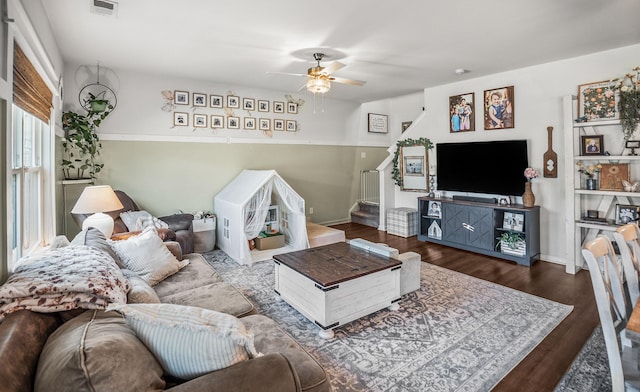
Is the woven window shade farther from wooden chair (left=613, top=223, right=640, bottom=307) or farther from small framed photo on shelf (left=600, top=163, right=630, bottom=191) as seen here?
small framed photo on shelf (left=600, top=163, right=630, bottom=191)

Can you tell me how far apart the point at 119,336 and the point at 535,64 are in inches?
214

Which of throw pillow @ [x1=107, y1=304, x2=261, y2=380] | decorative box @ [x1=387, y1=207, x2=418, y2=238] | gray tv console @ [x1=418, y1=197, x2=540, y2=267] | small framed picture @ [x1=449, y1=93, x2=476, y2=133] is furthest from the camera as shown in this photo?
decorative box @ [x1=387, y1=207, x2=418, y2=238]

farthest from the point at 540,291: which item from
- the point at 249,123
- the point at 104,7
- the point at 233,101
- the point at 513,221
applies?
the point at 233,101

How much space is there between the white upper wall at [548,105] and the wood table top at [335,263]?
9.27ft

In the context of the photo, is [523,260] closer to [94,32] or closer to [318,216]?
[318,216]

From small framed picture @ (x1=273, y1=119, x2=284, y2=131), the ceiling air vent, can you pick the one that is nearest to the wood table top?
the ceiling air vent

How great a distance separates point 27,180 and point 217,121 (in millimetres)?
3112

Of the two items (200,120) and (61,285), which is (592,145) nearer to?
(61,285)

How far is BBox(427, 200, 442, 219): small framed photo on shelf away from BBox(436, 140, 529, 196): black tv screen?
0.29 m

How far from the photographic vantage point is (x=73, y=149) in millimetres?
4344

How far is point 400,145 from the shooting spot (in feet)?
20.5

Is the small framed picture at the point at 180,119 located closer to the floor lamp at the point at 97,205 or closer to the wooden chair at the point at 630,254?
the floor lamp at the point at 97,205

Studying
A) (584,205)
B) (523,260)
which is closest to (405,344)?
(523,260)

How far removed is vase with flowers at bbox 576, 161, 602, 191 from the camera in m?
3.89
